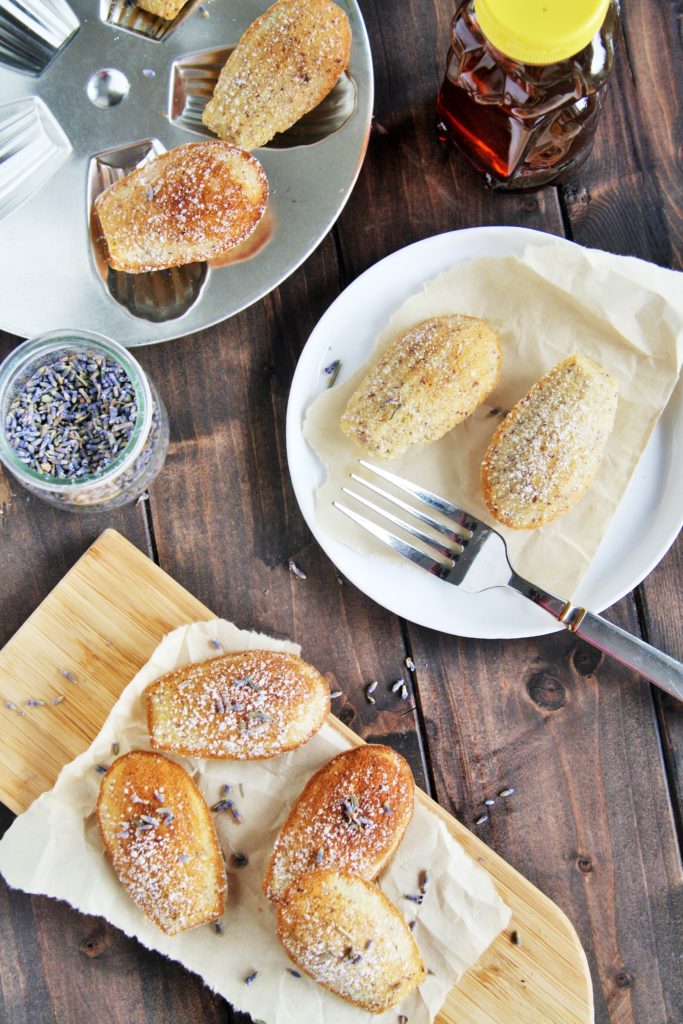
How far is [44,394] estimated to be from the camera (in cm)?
137

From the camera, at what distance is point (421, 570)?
1403 millimetres

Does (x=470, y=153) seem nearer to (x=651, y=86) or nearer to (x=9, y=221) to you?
(x=651, y=86)

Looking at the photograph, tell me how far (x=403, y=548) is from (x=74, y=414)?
21.4 inches

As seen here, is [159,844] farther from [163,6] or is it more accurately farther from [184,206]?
[163,6]

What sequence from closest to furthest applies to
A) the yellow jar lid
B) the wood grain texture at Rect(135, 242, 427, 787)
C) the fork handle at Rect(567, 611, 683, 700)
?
1. the yellow jar lid
2. the fork handle at Rect(567, 611, 683, 700)
3. the wood grain texture at Rect(135, 242, 427, 787)

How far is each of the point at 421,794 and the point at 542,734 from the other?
23 cm

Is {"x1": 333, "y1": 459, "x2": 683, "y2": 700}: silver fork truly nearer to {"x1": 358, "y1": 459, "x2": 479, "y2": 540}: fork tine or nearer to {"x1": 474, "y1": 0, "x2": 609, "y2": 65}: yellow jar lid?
{"x1": 358, "y1": 459, "x2": 479, "y2": 540}: fork tine

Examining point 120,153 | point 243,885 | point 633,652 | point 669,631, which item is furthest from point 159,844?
point 120,153

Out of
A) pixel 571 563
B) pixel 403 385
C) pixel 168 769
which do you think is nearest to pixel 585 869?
pixel 571 563

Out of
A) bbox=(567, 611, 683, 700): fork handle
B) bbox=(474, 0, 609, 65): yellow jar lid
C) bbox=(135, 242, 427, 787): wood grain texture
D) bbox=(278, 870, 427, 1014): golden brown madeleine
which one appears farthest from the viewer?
bbox=(135, 242, 427, 787): wood grain texture

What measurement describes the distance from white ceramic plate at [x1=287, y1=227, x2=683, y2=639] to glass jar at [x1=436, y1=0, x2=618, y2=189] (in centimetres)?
12

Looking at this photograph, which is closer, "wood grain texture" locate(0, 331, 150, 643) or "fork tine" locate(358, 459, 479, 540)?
"fork tine" locate(358, 459, 479, 540)

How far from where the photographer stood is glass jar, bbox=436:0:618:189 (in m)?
1.11

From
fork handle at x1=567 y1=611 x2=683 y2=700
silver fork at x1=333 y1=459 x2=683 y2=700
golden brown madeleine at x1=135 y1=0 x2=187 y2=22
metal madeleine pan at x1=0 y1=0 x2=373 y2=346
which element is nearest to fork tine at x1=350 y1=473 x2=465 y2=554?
silver fork at x1=333 y1=459 x2=683 y2=700
